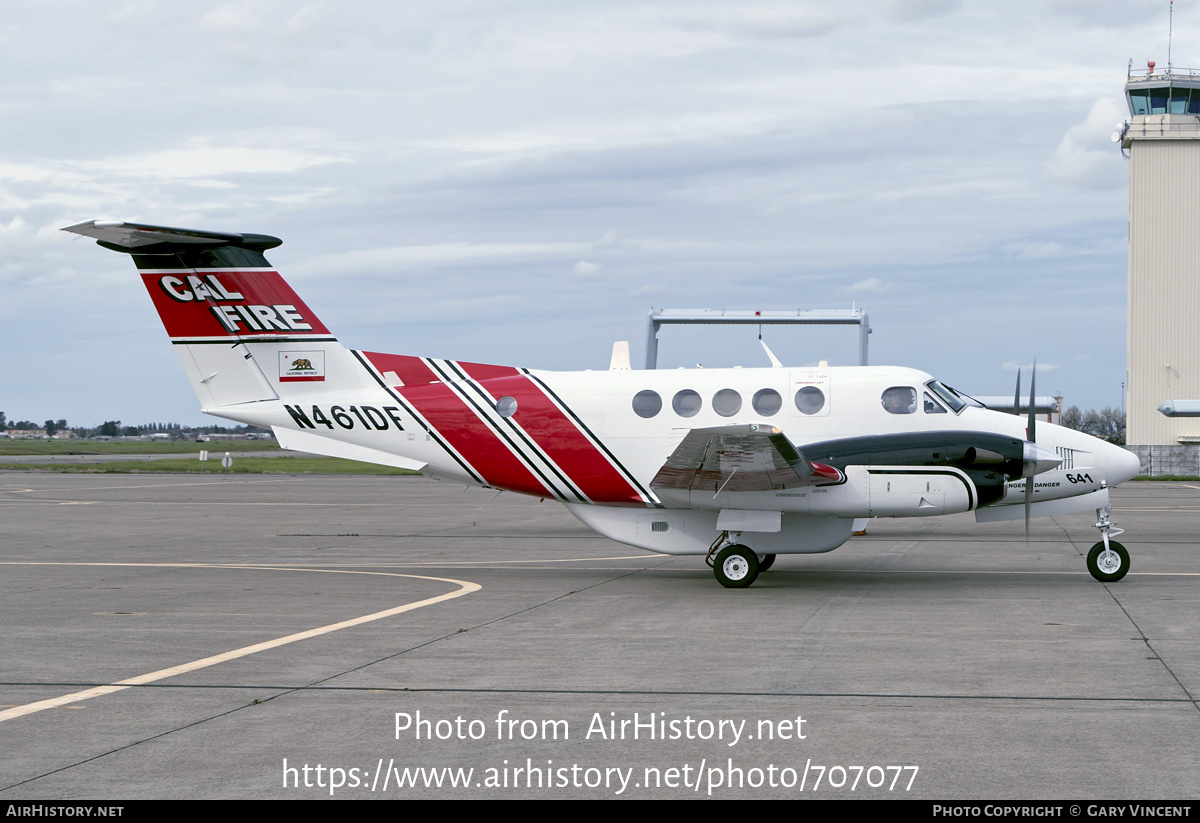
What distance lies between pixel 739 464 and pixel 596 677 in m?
5.53

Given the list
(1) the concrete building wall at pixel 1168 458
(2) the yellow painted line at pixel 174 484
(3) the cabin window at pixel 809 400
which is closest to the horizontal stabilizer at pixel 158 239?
(3) the cabin window at pixel 809 400

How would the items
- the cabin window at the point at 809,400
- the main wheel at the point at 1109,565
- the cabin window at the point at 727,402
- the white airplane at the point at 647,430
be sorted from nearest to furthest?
1. the white airplane at the point at 647,430
2. the main wheel at the point at 1109,565
3. the cabin window at the point at 809,400
4. the cabin window at the point at 727,402

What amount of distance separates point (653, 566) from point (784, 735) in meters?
10.5

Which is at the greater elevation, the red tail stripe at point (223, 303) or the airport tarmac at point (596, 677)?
the red tail stripe at point (223, 303)

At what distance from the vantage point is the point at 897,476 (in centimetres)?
1388

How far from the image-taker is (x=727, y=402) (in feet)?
47.9

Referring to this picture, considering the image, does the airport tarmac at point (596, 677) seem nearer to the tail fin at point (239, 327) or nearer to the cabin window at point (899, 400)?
the cabin window at point (899, 400)

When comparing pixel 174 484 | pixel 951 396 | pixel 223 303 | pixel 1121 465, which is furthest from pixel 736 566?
pixel 174 484

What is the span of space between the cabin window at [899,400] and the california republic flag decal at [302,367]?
8.00 meters

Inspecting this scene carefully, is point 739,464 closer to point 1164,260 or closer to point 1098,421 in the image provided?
point 1164,260

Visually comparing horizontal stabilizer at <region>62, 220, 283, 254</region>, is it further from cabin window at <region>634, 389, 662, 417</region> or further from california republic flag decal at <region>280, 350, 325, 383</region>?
cabin window at <region>634, 389, 662, 417</region>

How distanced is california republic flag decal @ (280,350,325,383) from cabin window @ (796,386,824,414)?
686 centimetres

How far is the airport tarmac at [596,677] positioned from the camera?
227 inches
